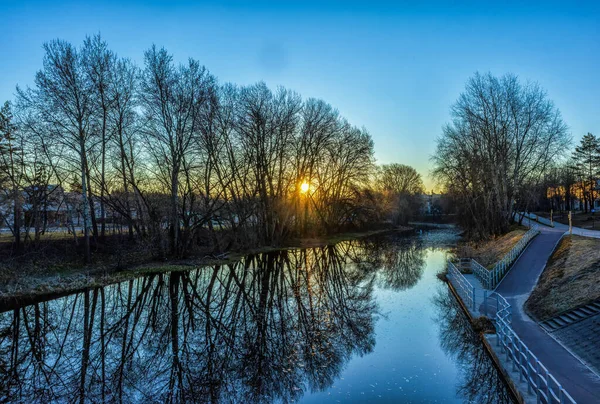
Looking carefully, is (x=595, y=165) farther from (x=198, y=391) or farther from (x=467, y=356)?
(x=198, y=391)

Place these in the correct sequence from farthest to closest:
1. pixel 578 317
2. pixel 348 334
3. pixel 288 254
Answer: pixel 288 254 → pixel 348 334 → pixel 578 317

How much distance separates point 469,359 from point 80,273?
20.8 m

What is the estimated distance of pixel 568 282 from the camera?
50.3 ft

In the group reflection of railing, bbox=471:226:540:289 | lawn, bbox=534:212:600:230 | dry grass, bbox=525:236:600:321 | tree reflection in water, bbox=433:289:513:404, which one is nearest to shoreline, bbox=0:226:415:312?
tree reflection in water, bbox=433:289:513:404

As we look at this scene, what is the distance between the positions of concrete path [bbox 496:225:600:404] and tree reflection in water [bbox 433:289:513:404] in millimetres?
1230

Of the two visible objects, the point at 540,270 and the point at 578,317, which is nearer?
the point at 578,317

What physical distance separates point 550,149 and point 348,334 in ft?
112

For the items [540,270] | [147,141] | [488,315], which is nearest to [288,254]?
[147,141]

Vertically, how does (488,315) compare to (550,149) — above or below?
below

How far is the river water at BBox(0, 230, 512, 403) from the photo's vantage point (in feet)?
30.6

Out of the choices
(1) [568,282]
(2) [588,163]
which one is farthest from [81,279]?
(2) [588,163]

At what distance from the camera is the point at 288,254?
121ft

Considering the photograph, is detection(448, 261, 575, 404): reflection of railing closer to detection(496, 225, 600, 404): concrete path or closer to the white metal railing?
the white metal railing

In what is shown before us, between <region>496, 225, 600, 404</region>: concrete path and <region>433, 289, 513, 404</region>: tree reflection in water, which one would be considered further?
<region>433, 289, 513, 404</region>: tree reflection in water
